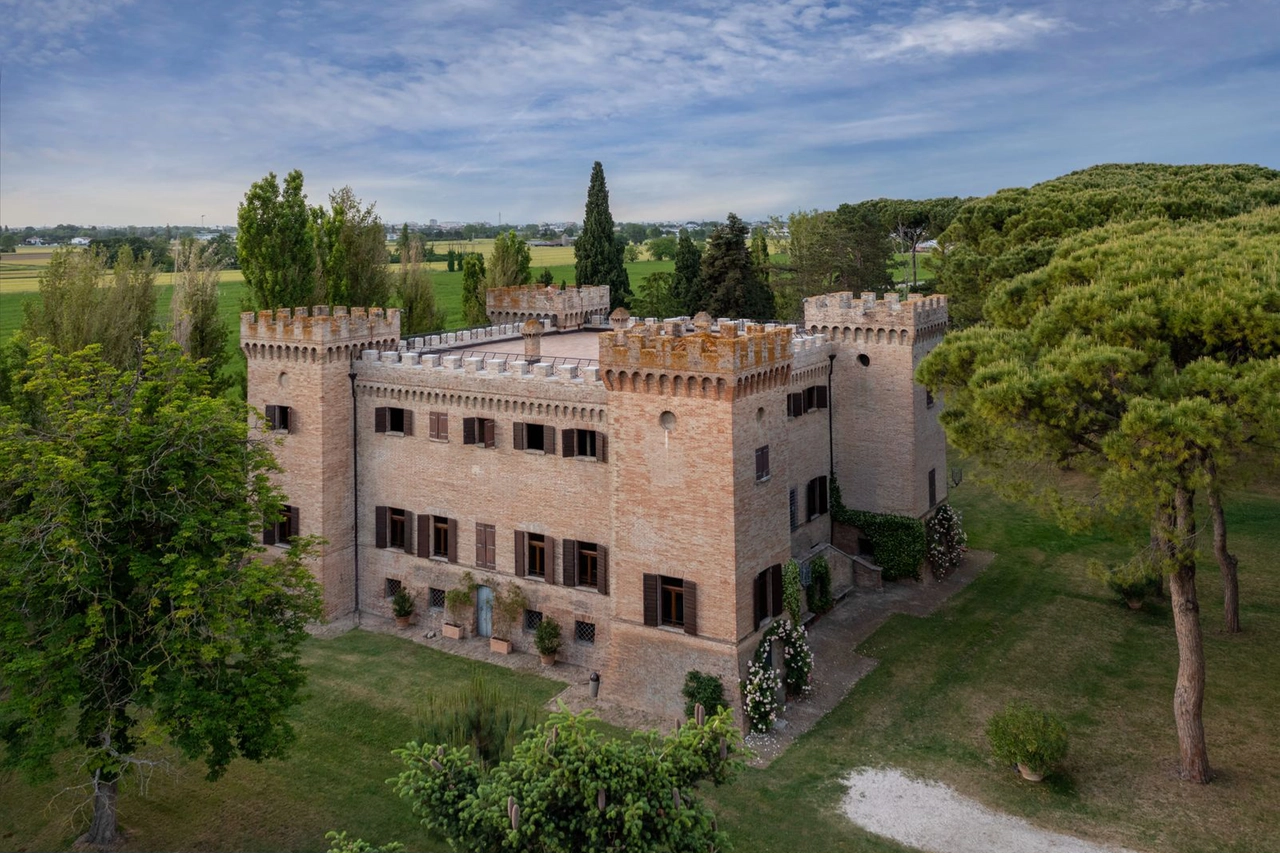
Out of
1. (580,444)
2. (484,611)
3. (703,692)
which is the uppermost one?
(580,444)

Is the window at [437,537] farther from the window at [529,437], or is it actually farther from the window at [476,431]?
the window at [529,437]

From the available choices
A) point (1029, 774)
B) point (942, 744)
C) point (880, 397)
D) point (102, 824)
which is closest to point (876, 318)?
point (880, 397)

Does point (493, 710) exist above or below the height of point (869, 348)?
below

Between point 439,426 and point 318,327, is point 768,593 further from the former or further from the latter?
point 318,327

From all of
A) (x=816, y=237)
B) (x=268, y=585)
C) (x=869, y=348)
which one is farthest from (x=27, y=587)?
(x=816, y=237)

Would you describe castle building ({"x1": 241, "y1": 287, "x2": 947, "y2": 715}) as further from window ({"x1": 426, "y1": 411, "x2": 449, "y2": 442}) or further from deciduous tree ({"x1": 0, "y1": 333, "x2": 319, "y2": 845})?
deciduous tree ({"x1": 0, "y1": 333, "x2": 319, "y2": 845})

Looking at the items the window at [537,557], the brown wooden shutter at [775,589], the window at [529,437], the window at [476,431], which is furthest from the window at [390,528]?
the brown wooden shutter at [775,589]

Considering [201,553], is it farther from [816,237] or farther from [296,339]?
[816,237]
